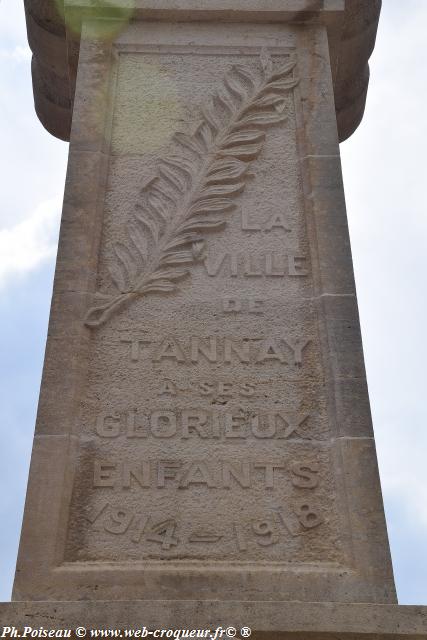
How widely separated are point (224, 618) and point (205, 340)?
1.59 m

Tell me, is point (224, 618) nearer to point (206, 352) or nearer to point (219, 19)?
point (206, 352)

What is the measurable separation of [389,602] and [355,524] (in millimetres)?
395

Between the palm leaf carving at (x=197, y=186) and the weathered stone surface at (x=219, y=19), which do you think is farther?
the weathered stone surface at (x=219, y=19)

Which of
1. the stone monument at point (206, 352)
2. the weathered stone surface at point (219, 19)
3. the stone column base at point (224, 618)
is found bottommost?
the stone column base at point (224, 618)

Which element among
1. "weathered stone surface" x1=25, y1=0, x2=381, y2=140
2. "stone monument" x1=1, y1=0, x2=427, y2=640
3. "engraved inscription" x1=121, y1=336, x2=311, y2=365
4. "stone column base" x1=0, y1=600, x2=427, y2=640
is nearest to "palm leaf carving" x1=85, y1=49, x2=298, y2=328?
"stone monument" x1=1, y1=0, x2=427, y2=640

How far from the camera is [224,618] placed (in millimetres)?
3502

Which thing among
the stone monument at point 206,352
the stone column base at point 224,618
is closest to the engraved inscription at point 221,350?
the stone monument at point 206,352

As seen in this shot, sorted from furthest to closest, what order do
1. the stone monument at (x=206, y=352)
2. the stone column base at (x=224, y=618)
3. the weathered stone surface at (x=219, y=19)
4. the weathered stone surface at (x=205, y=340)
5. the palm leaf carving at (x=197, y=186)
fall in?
the weathered stone surface at (x=219, y=19)
the palm leaf carving at (x=197, y=186)
the weathered stone surface at (x=205, y=340)
the stone monument at (x=206, y=352)
the stone column base at (x=224, y=618)

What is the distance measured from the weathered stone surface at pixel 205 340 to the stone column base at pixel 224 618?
29cm

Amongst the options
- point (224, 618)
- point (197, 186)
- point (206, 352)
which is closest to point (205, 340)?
point (206, 352)

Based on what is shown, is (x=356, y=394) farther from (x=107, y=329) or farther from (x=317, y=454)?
(x=107, y=329)

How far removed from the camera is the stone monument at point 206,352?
3883 millimetres

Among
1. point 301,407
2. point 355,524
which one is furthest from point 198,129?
point 355,524

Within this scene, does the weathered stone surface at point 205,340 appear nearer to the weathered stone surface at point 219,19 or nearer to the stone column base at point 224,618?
Result: the weathered stone surface at point 219,19
